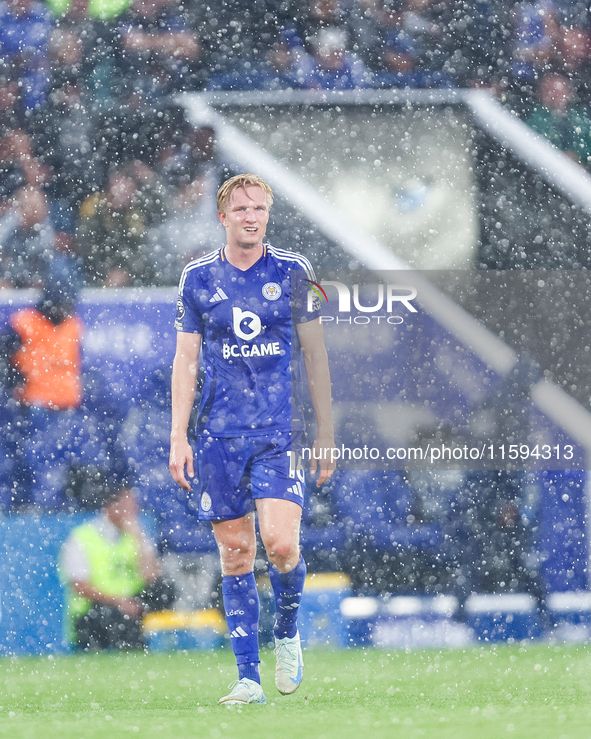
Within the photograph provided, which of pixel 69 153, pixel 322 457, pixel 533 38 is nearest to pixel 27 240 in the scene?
pixel 69 153

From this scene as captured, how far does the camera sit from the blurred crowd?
3.53m

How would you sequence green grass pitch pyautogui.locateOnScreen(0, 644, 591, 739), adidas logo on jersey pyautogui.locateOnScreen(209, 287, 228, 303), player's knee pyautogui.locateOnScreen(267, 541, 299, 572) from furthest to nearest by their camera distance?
adidas logo on jersey pyautogui.locateOnScreen(209, 287, 228, 303) < player's knee pyautogui.locateOnScreen(267, 541, 299, 572) < green grass pitch pyautogui.locateOnScreen(0, 644, 591, 739)

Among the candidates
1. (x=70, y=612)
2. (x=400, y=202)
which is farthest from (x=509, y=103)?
(x=70, y=612)

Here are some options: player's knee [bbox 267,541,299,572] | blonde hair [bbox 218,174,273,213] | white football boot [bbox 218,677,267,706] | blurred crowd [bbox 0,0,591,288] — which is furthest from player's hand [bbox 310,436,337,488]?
blurred crowd [bbox 0,0,591,288]

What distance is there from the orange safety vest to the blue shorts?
88cm

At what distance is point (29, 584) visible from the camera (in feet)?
11.5

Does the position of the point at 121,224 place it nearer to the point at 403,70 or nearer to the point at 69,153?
the point at 69,153

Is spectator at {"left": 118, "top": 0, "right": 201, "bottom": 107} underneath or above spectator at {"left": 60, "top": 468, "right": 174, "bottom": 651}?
above

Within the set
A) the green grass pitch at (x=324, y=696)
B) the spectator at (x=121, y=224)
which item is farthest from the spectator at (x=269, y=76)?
the green grass pitch at (x=324, y=696)

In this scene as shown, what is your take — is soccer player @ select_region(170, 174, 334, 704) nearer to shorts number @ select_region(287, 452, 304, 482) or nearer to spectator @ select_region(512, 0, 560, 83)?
shorts number @ select_region(287, 452, 304, 482)

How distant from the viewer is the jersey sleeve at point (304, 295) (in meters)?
2.95

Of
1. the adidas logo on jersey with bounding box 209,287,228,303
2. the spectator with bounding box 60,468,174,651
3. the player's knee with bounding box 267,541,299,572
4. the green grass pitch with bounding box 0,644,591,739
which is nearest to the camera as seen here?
the green grass pitch with bounding box 0,644,591,739

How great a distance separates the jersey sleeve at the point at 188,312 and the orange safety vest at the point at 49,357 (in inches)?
28.5

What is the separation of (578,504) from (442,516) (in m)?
0.56
